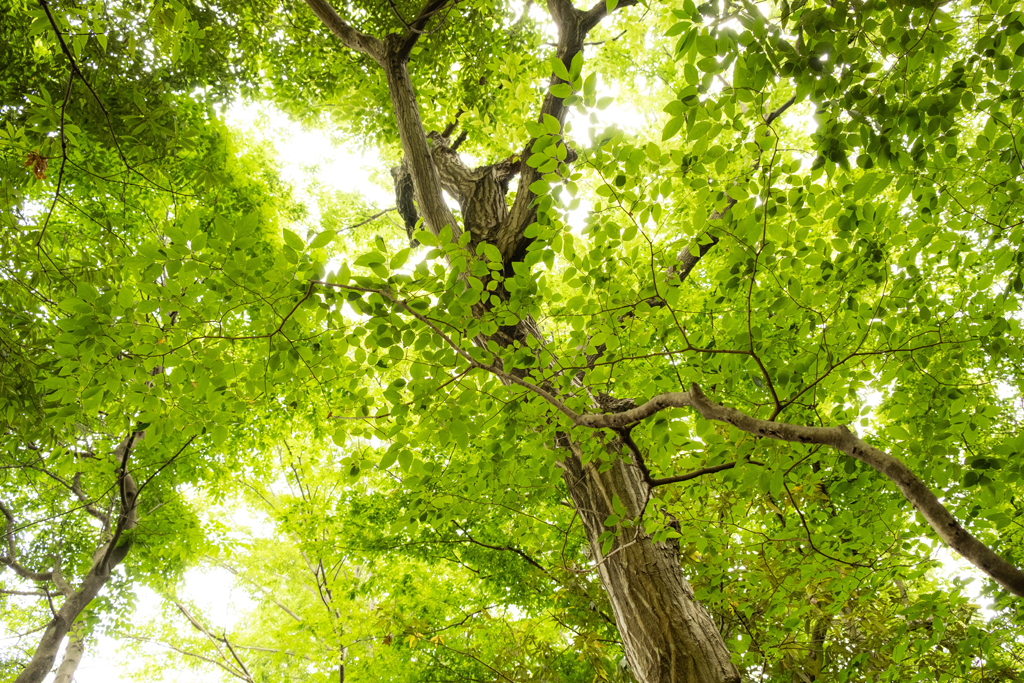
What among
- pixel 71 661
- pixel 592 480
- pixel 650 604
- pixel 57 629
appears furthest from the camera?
pixel 71 661

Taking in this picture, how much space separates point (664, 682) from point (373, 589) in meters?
4.10

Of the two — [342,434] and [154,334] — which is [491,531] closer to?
[342,434]

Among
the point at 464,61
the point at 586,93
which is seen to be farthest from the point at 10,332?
the point at 464,61

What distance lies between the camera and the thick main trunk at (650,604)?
7.67 ft

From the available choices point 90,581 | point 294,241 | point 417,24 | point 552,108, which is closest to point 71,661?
point 90,581

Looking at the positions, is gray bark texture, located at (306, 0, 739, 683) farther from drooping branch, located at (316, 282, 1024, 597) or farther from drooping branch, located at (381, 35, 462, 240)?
drooping branch, located at (316, 282, 1024, 597)

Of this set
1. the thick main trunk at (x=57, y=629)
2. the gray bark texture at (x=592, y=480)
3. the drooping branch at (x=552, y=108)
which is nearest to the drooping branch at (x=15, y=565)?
the thick main trunk at (x=57, y=629)

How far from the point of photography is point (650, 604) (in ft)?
8.27

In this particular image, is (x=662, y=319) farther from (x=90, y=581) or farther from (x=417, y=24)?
(x=90, y=581)

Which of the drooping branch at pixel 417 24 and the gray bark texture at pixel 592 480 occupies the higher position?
the drooping branch at pixel 417 24

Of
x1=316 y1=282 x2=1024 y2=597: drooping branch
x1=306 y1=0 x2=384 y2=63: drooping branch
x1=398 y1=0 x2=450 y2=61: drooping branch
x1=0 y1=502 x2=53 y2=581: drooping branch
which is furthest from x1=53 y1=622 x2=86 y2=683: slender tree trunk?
x1=316 y1=282 x2=1024 y2=597: drooping branch

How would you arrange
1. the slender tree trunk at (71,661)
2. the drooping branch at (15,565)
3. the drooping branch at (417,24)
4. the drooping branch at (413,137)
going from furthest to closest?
the slender tree trunk at (71,661)
the drooping branch at (15,565)
the drooping branch at (413,137)
the drooping branch at (417,24)

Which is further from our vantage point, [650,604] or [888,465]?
[650,604]

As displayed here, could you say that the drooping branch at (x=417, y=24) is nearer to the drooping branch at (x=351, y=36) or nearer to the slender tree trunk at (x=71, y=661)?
the drooping branch at (x=351, y=36)
